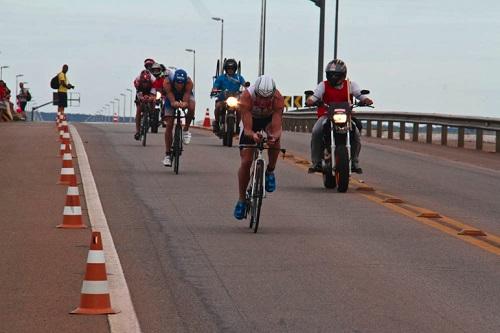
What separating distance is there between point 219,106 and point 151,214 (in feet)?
52.4

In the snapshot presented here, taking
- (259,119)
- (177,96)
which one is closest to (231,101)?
(177,96)

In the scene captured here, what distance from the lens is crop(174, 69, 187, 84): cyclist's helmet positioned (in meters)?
23.8

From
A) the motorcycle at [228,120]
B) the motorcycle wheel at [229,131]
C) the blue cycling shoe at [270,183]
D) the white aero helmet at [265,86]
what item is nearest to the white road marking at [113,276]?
the blue cycling shoe at [270,183]

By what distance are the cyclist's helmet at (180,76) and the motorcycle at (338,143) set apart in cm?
361

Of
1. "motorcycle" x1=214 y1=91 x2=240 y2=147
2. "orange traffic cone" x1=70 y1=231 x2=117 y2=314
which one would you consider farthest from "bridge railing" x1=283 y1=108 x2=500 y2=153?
"orange traffic cone" x1=70 y1=231 x2=117 y2=314

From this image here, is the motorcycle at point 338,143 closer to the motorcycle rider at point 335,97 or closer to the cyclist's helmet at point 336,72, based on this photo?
the motorcycle rider at point 335,97

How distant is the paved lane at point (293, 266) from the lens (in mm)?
9531

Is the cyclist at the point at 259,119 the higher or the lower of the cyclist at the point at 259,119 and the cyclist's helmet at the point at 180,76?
the lower

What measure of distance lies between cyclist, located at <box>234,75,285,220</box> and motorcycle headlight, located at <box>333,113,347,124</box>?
4.76 m

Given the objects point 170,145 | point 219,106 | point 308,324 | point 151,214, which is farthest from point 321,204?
point 219,106

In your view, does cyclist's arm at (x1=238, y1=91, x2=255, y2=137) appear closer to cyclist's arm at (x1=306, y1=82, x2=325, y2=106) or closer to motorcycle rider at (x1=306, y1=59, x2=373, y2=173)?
cyclist's arm at (x1=306, y1=82, x2=325, y2=106)

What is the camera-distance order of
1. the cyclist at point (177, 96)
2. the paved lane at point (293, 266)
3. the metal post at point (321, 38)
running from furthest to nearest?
the metal post at point (321, 38) → the cyclist at point (177, 96) → the paved lane at point (293, 266)

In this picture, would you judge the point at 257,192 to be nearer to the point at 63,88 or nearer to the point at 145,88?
the point at 145,88

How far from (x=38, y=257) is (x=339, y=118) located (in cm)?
861
